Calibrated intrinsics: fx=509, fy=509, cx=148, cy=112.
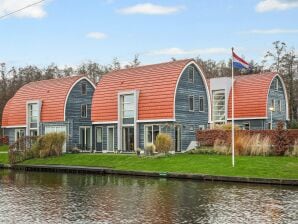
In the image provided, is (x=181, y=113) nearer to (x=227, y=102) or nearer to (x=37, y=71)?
(x=227, y=102)

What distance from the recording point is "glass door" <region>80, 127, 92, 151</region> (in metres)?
54.3

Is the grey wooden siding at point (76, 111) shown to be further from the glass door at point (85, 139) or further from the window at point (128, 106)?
the window at point (128, 106)

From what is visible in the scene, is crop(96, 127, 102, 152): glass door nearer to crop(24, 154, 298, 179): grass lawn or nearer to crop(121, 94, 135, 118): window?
crop(121, 94, 135, 118): window

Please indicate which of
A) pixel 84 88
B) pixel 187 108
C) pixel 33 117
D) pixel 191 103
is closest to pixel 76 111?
pixel 84 88

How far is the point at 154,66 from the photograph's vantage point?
48969 millimetres

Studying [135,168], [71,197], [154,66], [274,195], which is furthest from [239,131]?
[71,197]

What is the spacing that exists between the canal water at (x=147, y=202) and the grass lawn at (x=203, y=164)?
2.72 meters

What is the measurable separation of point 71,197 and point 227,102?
120 feet

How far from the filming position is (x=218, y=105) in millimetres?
57406

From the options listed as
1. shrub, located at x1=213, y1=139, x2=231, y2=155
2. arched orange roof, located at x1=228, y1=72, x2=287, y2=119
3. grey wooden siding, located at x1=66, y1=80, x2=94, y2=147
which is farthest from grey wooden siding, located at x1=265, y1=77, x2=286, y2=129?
grey wooden siding, located at x1=66, y1=80, x2=94, y2=147

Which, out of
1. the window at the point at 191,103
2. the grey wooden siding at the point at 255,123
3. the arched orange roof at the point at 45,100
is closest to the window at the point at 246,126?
the grey wooden siding at the point at 255,123

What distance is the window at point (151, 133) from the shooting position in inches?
1806

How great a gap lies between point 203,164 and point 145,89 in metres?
15.3

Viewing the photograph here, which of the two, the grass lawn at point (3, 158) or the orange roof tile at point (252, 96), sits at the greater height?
the orange roof tile at point (252, 96)
